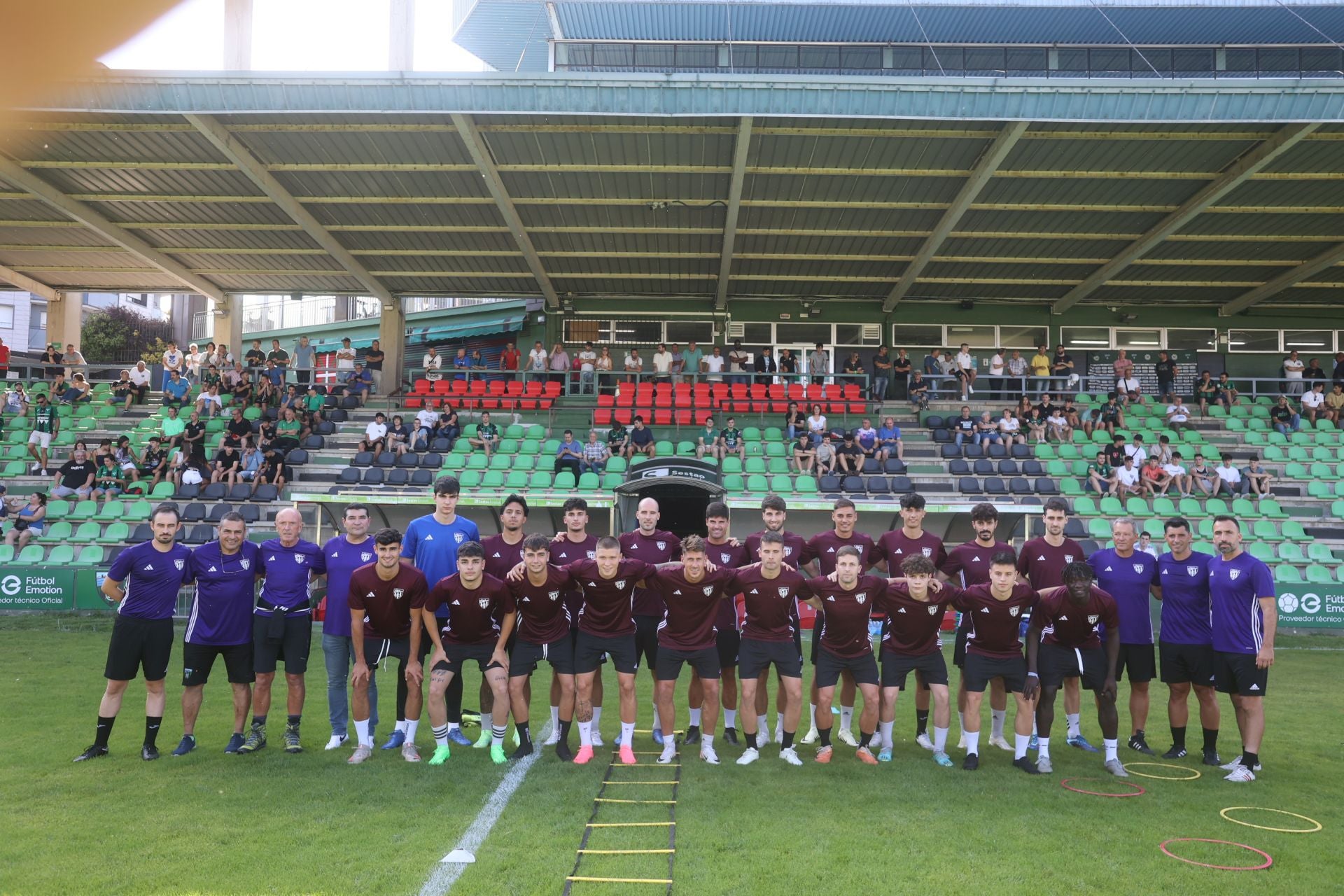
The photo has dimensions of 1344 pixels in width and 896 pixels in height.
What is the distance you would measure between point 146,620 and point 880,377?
22259 mm

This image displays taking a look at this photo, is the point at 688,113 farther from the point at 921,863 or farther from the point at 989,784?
the point at 921,863

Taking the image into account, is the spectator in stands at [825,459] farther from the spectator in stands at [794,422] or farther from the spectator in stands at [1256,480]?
the spectator in stands at [1256,480]

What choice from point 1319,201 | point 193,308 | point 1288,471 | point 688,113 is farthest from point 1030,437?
point 193,308

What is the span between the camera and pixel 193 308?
5266cm

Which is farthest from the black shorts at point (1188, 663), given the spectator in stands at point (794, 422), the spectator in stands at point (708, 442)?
the spectator in stands at point (794, 422)

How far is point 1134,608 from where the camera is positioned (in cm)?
876

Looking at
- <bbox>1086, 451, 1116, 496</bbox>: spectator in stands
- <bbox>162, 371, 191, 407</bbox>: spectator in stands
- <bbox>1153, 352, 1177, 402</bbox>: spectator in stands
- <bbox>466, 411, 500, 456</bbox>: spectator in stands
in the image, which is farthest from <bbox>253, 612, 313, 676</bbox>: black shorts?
<bbox>1153, 352, 1177, 402</bbox>: spectator in stands

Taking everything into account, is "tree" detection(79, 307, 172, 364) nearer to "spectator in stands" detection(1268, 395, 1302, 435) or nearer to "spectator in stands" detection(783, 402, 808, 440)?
"spectator in stands" detection(783, 402, 808, 440)

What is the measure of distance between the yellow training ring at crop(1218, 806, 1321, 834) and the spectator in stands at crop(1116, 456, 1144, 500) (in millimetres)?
14625

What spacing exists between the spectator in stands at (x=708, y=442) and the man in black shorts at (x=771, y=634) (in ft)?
43.5

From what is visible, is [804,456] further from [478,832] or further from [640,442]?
[478,832]

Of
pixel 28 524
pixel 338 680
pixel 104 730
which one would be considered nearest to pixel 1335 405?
pixel 338 680

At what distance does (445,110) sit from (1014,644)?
49.5 feet

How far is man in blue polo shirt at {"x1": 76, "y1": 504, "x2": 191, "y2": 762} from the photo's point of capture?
26.7 feet
